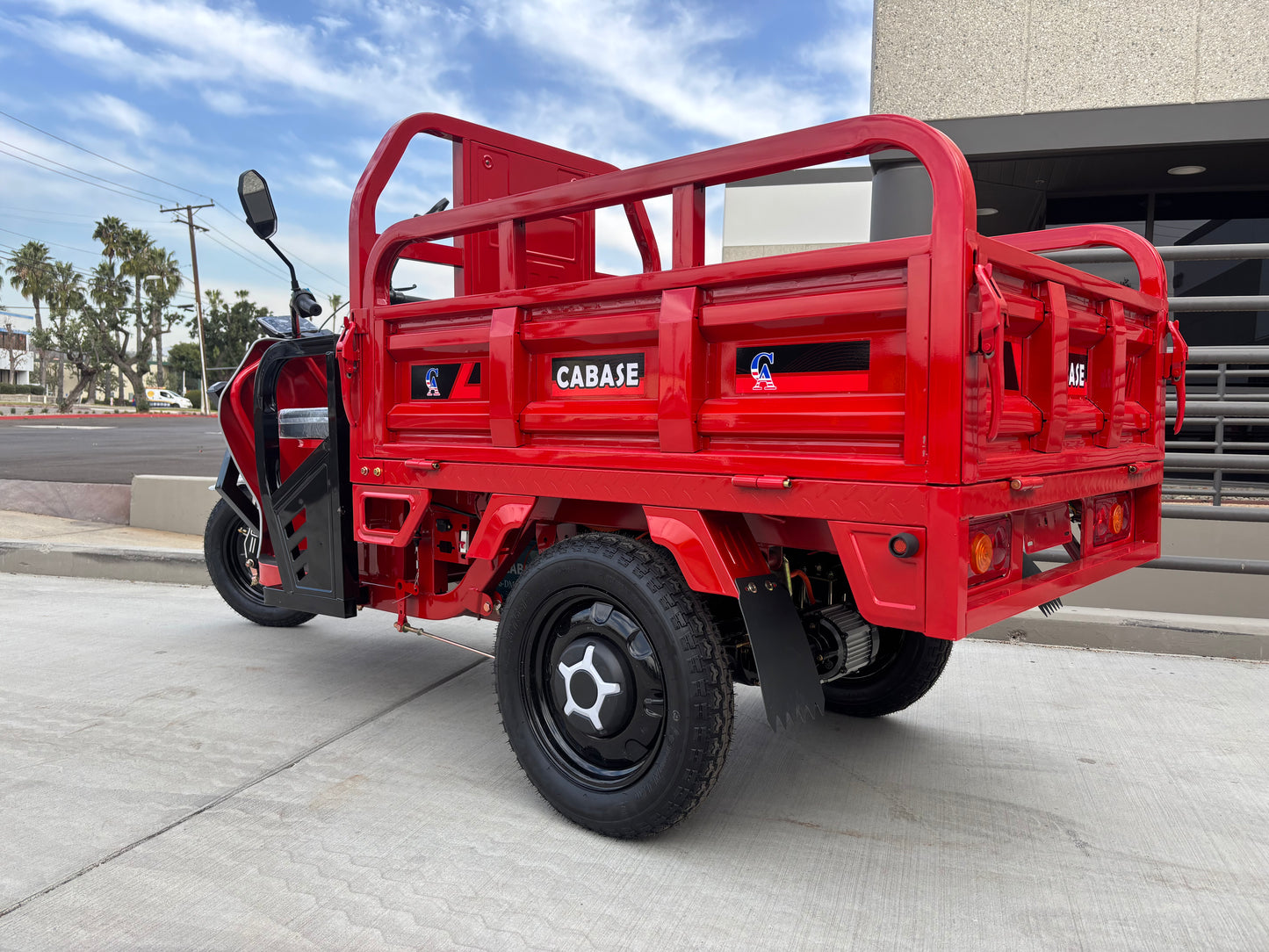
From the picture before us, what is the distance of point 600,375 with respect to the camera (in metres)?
2.89

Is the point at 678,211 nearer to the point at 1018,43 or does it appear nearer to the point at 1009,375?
the point at 1009,375

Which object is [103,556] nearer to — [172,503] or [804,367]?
[172,503]

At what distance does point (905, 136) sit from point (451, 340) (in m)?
1.69

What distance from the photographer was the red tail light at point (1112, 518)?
3146mm

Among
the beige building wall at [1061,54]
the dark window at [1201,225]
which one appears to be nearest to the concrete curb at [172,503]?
the beige building wall at [1061,54]

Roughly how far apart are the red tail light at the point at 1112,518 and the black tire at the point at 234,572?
4.12 meters

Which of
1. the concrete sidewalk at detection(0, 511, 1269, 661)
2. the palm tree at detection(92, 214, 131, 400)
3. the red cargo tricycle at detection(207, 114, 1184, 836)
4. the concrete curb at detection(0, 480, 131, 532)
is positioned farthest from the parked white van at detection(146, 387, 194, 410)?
the red cargo tricycle at detection(207, 114, 1184, 836)

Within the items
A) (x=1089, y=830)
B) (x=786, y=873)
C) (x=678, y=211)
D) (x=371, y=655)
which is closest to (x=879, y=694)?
(x=1089, y=830)

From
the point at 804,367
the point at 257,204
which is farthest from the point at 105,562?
the point at 804,367

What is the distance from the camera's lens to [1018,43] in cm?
783

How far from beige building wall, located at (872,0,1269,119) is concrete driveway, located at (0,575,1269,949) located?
544cm

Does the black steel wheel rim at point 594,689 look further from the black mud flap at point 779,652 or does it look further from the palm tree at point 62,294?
the palm tree at point 62,294

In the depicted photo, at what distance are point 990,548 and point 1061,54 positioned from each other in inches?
279

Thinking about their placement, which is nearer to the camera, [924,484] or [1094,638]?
[924,484]
